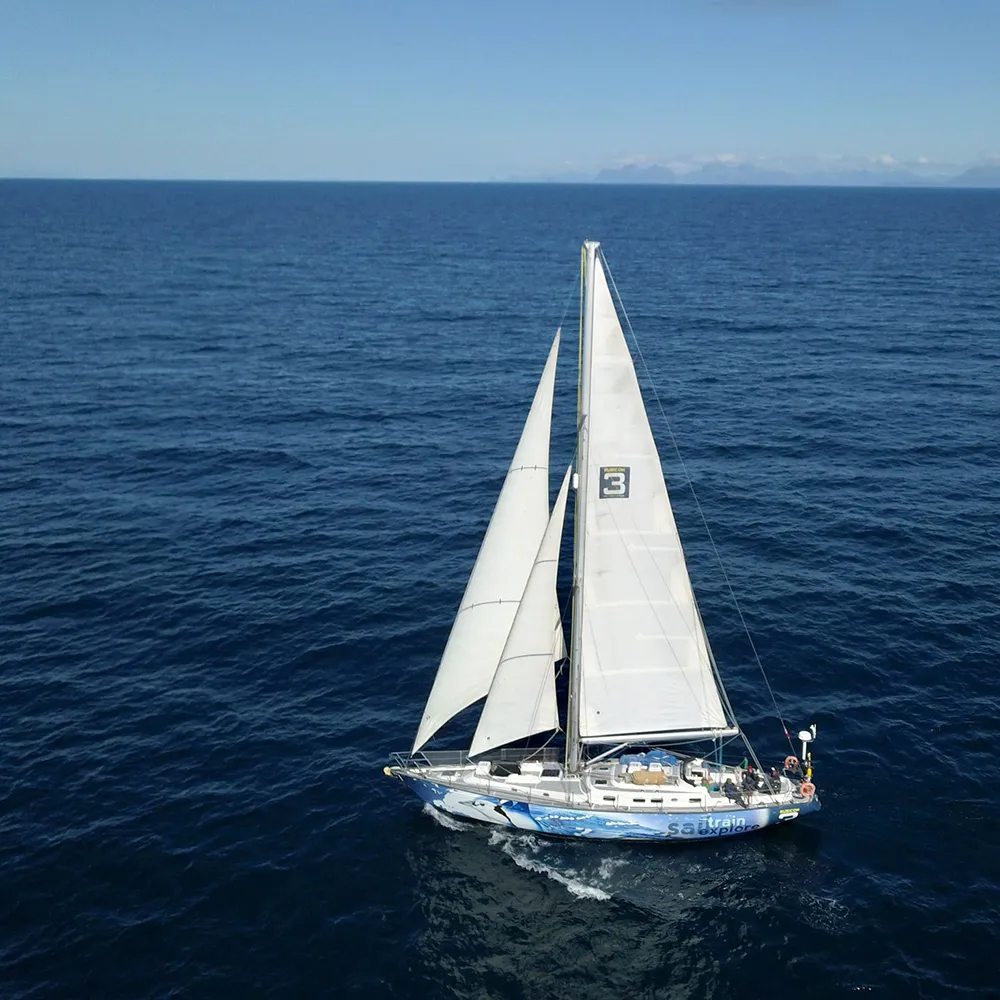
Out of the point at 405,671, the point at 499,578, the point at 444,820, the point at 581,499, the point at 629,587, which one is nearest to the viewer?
the point at 581,499

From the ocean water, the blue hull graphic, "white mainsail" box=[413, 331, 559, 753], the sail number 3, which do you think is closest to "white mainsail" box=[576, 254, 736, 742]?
the sail number 3

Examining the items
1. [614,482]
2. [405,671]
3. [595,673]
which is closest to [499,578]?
[595,673]

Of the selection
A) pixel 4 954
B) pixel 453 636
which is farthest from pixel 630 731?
pixel 4 954

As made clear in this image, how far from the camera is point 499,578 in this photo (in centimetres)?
4128

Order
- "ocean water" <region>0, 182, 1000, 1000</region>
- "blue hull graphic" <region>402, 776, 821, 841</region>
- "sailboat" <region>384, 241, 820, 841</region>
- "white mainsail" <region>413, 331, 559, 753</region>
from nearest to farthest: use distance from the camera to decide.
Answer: "ocean water" <region>0, 182, 1000, 1000</region>, "sailboat" <region>384, 241, 820, 841</region>, "white mainsail" <region>413, 331, 559, 753</region>, "blue hull graphic" <region>402, 776, 821, 841</region>

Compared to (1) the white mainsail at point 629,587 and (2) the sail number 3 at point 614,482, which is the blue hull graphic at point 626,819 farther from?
(2) the sail number 3 at point 614,482

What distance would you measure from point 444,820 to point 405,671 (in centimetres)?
1185

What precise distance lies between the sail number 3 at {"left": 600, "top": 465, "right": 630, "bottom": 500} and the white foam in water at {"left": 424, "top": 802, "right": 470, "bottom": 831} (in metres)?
16.9

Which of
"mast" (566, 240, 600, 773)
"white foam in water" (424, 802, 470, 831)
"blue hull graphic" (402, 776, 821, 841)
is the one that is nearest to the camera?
"mast" (566, 240, 600, 773)

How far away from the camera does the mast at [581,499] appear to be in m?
36.4

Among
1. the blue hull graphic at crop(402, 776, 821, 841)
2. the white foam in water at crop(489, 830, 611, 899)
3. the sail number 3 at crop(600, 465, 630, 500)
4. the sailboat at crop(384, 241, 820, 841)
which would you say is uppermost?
the sail number 3 at crop(600, 465, 630, 500)

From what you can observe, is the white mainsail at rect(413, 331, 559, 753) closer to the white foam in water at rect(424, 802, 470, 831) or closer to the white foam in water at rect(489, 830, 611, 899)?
the white foam in water at rect(424, 802, 470, 831)

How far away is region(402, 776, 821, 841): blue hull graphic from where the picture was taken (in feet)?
134

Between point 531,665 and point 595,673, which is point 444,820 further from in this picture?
point 595,673
